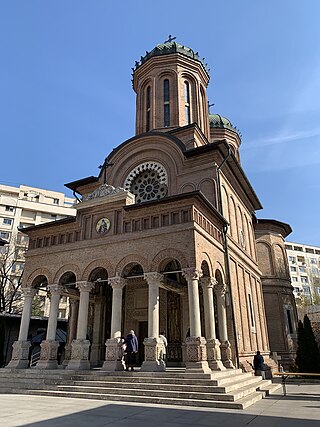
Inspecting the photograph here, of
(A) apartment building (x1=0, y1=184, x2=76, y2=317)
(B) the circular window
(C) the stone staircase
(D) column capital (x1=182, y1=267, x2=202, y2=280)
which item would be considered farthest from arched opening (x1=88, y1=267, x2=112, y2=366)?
(A) apartment building (x1=0, y1=184, x2=76, y2=317)

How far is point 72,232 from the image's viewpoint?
50.0 ft

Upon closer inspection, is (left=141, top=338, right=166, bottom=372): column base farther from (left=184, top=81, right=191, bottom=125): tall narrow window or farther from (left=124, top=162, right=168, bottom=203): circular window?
(left=184, top=81, right=191, bottom=125): tall narrow window

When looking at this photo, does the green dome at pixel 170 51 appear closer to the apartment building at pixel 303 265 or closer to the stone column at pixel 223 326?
the stone column at pixel 223 326

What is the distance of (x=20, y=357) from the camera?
13.8m

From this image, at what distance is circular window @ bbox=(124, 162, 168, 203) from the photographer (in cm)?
1775

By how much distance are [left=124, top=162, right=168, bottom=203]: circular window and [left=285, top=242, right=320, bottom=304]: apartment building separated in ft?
165

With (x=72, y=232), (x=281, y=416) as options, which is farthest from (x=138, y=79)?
(x=281, y=416)

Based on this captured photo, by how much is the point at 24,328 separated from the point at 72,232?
180 inches

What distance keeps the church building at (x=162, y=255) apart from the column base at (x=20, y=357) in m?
0.05

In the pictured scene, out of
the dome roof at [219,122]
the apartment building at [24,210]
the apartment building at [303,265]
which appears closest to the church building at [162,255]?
the dome roof at [219,122]

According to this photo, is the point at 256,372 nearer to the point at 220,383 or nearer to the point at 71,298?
the point at 220,383

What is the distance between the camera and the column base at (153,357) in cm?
1099

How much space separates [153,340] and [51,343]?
4.87 metres

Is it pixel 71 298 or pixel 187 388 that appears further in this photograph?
pixel 71 298
